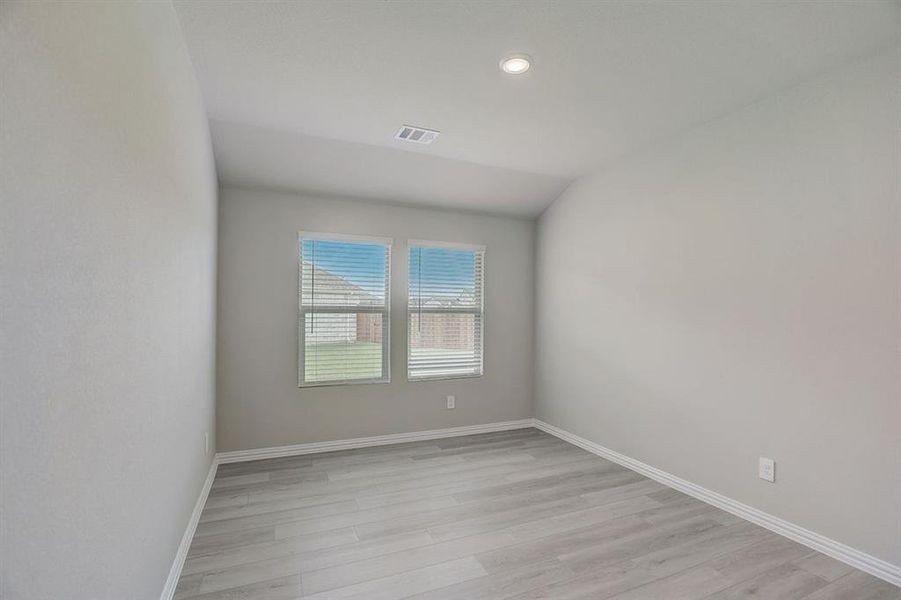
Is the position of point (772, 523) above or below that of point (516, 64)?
below

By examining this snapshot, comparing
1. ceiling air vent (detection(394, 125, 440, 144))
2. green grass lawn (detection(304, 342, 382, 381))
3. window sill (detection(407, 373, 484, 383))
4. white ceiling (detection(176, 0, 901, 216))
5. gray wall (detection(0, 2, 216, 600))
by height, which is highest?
white ceiling (detection(176, 0, 901, 216))

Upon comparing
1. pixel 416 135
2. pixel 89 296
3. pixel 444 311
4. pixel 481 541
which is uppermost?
pixel 416 135

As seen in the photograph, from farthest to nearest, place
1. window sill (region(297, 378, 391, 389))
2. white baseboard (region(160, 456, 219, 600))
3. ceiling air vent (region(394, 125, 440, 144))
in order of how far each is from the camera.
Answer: window sill (region(297, 378, 391, 389)), ceiling air vent (region(394, 125, 440, 144)), white baseboard (region(160, 456, 219, 600))

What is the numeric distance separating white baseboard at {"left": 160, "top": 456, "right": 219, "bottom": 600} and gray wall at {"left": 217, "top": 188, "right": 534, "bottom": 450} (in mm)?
767

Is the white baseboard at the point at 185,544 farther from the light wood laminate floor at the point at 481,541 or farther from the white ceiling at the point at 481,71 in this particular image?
the white ceiling at the point at 481,71

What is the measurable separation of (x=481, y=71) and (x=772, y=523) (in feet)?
10.0

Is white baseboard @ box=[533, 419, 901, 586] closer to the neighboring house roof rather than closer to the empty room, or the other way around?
the empty room

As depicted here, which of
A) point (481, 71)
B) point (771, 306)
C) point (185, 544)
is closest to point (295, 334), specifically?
point (185, 544)

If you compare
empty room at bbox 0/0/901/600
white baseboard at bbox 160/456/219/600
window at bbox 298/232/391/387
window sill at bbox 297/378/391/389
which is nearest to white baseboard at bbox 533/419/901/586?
empty room at bbox 0/0/901/600

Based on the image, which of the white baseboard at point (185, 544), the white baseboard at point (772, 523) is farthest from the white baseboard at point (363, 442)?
the white baseboard at point (772, 523)

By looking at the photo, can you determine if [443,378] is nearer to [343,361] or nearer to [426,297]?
[426,297]

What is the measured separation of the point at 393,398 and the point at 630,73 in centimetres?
320

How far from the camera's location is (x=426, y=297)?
4371 millimetres

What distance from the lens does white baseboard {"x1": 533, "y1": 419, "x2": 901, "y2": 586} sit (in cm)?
212
